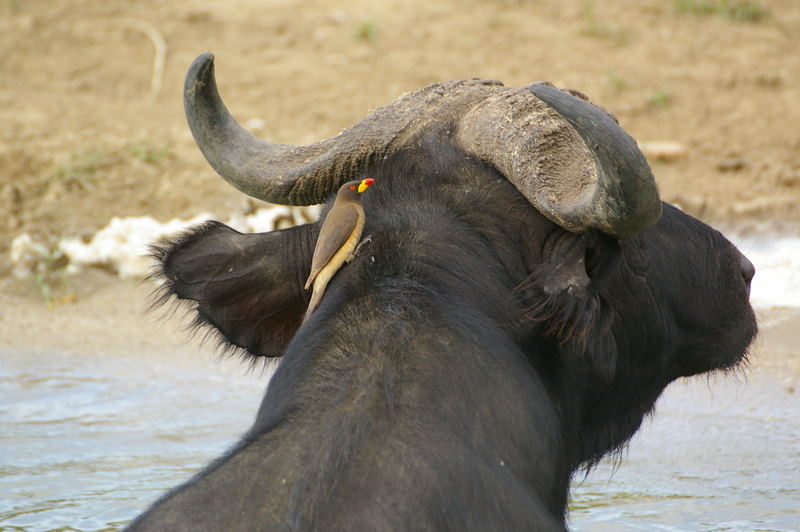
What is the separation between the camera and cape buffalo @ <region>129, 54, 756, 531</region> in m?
2.65

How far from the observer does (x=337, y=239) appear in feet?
10.3

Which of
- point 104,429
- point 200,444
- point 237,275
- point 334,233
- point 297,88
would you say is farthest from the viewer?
point 297,88

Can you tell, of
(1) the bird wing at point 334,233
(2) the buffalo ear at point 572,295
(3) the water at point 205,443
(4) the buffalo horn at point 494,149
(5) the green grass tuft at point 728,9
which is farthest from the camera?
(5) the green grass tuft at point 728,9

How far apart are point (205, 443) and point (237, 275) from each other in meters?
3.00

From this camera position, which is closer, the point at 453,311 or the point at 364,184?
the point at 453,311

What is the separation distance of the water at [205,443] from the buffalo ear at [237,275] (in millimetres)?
670

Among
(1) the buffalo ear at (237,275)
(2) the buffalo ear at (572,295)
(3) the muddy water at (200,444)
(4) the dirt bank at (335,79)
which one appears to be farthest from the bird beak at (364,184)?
(4) the dirt bank at (335,79)

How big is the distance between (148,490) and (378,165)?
276cm

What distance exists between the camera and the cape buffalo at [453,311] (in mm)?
2646

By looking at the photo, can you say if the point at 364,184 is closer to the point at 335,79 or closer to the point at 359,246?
the point at 359,246

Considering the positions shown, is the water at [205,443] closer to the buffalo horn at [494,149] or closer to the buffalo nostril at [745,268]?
the buffalo nostril at [745,268]

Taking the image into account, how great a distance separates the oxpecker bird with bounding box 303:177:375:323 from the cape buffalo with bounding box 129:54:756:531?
0.11ft

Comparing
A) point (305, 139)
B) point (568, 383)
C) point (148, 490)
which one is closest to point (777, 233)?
point (305, 139)

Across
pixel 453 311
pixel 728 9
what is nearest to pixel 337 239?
pixel 453 311
